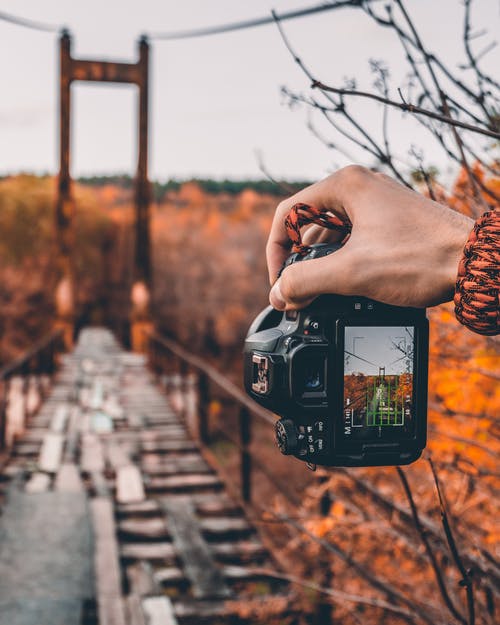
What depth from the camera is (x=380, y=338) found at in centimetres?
103

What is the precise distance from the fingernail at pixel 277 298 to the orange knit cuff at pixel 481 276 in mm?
233

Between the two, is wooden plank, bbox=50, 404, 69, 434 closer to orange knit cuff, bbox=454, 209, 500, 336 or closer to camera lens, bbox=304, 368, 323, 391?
camera lens, bbox=304, 368, 323, 391

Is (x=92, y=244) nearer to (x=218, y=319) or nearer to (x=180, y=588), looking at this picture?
(x=218, y=319)

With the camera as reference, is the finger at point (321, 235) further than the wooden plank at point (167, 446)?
No

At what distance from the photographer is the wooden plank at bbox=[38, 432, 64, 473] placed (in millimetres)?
6418

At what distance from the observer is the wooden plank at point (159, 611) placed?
360cm

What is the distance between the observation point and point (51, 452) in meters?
6.98

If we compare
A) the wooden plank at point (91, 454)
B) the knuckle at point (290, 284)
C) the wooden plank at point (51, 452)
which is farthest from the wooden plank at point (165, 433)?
the knuckle at point (290, 284)

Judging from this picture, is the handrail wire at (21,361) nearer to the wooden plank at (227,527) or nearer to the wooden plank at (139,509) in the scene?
the wooden plank at (139,509)

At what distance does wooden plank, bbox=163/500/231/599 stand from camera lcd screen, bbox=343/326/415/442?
3.35 m

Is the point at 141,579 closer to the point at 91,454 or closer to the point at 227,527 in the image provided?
the point at 227,527

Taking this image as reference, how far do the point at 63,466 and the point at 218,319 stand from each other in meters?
39.9

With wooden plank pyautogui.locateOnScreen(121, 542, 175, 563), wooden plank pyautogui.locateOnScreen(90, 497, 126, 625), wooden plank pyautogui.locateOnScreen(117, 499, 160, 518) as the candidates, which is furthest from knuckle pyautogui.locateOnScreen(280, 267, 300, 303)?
wooden plank pyautogui.locateOnScreen(117, 499, 160, 518)

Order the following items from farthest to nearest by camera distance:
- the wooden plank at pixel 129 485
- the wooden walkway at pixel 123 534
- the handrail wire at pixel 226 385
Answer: the wooden plank at pixel 129 485 < the handrail wire at pixel 226 385 < the wooden walkway at pixel 123 534
